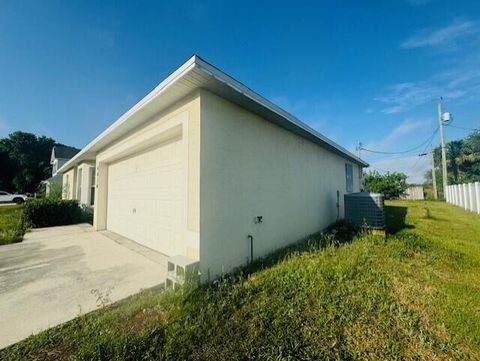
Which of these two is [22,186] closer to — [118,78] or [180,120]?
[118,78]

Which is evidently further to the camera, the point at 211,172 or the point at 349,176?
the point at 349,176

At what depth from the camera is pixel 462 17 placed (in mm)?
5641

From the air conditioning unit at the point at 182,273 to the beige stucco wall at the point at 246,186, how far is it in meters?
0.22

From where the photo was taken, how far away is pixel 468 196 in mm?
12164

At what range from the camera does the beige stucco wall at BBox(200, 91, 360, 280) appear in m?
3.70

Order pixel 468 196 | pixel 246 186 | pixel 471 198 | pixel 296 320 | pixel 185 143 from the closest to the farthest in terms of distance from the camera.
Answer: pixel 296 320, pixel 185 143, pixel 246 186, pixel 471 198, pixel 468 196

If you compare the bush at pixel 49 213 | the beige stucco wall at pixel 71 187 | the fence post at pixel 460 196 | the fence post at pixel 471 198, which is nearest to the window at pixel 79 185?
the beige stucco wall at pixel 71 187

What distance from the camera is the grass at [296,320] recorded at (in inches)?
83.0

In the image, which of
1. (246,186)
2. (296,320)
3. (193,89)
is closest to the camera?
(296,320)

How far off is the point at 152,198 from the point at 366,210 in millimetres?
6389

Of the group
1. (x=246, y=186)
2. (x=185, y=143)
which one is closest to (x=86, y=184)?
(x=185, y=143)

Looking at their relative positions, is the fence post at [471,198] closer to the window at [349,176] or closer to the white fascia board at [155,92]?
the window at [349,176]

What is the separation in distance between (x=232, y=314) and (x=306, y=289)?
3.92ft

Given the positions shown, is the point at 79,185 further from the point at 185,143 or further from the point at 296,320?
the point at 296,320
